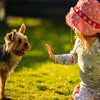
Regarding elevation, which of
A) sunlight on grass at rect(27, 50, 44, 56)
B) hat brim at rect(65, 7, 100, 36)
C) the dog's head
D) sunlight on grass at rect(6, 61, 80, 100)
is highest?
hat brim at rect(65, 7, 100, 36)

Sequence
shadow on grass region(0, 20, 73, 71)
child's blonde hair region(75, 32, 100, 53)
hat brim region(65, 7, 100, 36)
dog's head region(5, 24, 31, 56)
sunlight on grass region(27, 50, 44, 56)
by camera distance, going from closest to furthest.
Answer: hat brim region(65, 7, 100, 36) < child's blonde hair region(75, 32, 100, 53) < dog's head region(5, 24, 31, 56) < shadow on grass region(0, 20, 73, 71) < sunlight on grass region(27, 50, 44, 56)

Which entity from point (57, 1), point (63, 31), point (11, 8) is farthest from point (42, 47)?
point (57, 1)

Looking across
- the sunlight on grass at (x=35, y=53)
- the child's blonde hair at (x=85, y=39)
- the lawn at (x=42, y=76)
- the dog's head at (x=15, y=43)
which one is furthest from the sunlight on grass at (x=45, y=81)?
the child's blonde hair at (x=85, y=39)

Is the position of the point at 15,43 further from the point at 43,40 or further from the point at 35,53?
the point at 43,40

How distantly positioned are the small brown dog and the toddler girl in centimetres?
81

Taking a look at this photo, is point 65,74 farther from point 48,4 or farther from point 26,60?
point 48,4

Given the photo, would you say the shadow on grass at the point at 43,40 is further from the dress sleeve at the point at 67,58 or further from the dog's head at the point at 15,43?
the dress sleeve at the point at 67,58

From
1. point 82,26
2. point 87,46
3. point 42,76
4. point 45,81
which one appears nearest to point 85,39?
point 87,46

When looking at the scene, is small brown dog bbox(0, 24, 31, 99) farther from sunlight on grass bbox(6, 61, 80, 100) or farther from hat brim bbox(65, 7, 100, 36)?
hat brim bbox(65, 7, 100, 36)

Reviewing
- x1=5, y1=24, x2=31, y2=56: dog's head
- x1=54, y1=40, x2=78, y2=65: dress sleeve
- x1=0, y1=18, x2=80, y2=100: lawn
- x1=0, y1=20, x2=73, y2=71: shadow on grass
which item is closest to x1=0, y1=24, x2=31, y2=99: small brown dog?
x1=5, y1=24, x2=31, y2=56: dog's head

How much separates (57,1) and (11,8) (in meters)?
3.36

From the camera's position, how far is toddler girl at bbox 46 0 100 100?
3229 mm

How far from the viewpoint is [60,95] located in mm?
4500

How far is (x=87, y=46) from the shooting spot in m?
3.35
